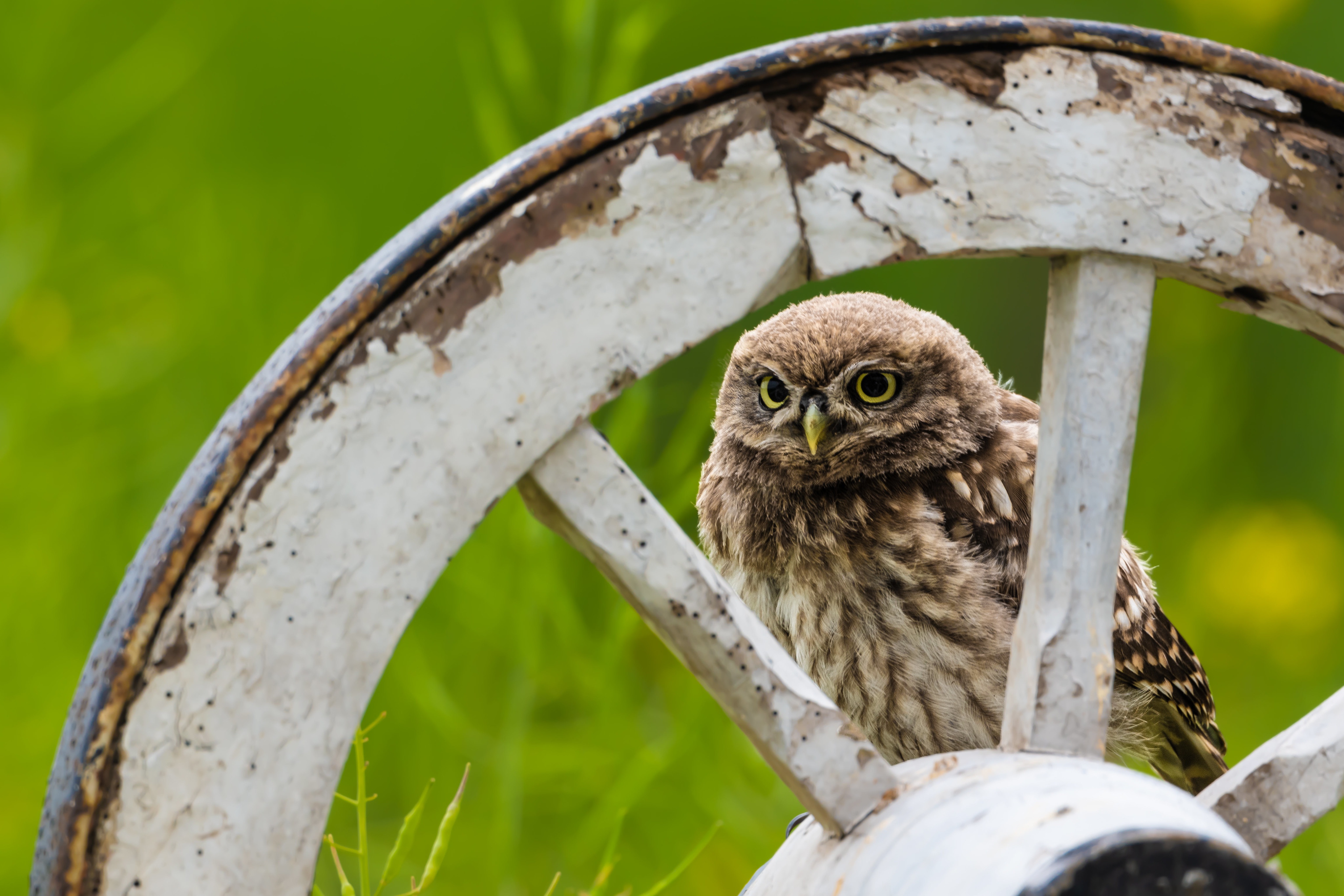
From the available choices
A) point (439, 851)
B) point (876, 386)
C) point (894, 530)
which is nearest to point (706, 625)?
point (439, 851)

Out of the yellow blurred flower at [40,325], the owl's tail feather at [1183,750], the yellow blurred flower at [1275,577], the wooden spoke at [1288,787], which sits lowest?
the yellow blurred flower at [1275,577]

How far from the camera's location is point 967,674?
0.95 m

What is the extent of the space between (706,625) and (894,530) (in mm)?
386

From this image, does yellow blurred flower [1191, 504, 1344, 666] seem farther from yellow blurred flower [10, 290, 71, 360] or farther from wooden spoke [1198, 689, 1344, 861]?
yellow blurred flower [10, 290, 71, 360]

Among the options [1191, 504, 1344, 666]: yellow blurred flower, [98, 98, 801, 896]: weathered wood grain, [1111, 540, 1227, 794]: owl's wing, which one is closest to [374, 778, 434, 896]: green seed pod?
[98, 98, 801, 896]: weathered wood grain

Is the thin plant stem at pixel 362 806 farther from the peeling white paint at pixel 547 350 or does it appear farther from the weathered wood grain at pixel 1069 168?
the weathered wood grain at pixel 1069 168

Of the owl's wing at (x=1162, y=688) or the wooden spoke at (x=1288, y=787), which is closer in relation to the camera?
the wooden spoke at (x=1288, y=787)

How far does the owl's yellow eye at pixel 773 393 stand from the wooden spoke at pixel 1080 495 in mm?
399

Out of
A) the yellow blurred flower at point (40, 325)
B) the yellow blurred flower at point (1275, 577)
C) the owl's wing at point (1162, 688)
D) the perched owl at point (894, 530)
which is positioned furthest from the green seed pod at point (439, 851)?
the yellow blurred flower at point (1275, 577)

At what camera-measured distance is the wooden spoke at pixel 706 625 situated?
1.92 ft

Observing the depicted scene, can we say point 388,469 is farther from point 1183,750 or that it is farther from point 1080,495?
point 1183,750

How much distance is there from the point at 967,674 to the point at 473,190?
610 mm

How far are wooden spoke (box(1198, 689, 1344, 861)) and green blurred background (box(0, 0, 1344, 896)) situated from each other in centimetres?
98

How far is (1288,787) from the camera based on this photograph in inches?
26.6
